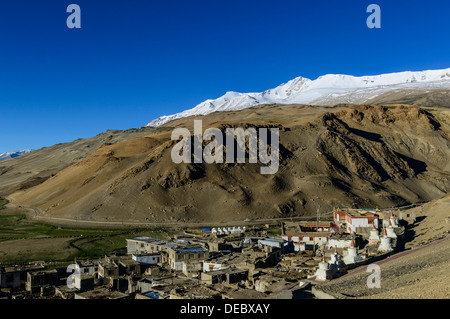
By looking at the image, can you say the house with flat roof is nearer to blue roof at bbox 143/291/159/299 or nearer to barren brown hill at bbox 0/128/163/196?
blue roof at bbox 143/291/159/299

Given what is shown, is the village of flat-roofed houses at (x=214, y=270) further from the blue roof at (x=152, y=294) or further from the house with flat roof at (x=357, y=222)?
the house with flat roof at (x=357, y=222)

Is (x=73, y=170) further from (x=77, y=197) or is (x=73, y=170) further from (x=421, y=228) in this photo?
(x=421, y=228)

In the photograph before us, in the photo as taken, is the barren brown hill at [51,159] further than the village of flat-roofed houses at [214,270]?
Yes

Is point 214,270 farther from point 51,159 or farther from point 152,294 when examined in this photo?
point 51,159

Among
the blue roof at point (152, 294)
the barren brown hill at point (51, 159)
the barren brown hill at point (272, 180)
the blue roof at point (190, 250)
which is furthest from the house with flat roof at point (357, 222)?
the barren brown hill at point (51, 159)

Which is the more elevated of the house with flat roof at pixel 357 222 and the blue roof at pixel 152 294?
the house with flat roof at pixel 357 222
